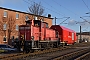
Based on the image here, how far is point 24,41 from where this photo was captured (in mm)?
21375

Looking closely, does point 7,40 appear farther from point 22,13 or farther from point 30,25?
point 30,25

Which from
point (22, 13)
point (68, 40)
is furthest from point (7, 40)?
point (68, 40)

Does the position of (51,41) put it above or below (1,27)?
below

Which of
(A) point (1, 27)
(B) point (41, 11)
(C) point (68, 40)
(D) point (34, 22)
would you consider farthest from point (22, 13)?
(D) point (34, 22)

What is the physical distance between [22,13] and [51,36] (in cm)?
2794

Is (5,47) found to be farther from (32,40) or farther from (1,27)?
(1,27)

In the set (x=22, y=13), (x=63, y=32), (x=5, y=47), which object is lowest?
(x=5, y=47)

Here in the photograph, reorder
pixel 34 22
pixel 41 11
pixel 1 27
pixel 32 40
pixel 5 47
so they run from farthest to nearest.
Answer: pixel 41 11 → pixel 1 27 → pixel 5 47 → pixel 34 22 → pixel 32 40

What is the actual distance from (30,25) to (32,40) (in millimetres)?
1784

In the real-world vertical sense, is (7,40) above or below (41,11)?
below

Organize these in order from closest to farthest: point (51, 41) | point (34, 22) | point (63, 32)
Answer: point (34, 22) → point (51, 41) → point (63, 32)

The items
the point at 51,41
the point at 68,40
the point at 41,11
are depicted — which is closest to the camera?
the point at 51,41

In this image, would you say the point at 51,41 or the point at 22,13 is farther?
the point at 22,13

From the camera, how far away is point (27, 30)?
21672mm
